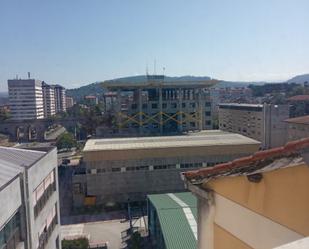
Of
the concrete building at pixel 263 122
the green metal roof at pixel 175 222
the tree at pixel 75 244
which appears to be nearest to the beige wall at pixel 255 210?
the green metal roof at pixel 175 222

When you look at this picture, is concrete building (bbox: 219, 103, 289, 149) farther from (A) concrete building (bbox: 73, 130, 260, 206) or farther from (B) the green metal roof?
(B) the green metal roof

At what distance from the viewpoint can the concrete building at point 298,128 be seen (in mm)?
44875

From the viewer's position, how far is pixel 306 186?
3086 millimetres

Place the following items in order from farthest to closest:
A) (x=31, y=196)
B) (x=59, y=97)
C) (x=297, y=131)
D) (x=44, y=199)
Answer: (x=59, y=97), (x=297, y=131), (x=44, y=199), (x=31, y=196)

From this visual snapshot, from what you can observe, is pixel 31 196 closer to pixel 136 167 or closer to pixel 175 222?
pixel 175 222

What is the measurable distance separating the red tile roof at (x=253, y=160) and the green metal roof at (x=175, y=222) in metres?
13.1

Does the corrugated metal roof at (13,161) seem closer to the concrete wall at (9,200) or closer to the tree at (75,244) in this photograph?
the concrete wall at (9,200)

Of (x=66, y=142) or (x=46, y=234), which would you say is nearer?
(x=46, y=234)

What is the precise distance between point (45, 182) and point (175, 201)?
9.68m

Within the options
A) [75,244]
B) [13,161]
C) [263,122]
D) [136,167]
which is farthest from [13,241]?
[263,122]

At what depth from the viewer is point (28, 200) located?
13.3m

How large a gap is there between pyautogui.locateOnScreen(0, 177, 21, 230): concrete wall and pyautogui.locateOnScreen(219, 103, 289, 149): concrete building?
4897 centimetres

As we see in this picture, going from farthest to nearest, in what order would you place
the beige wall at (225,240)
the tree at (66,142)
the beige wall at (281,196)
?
the tree at (66,142)
the beige wall at (225,240)
the beige wall at (281,196)

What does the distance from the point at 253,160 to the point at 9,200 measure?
10.3m
